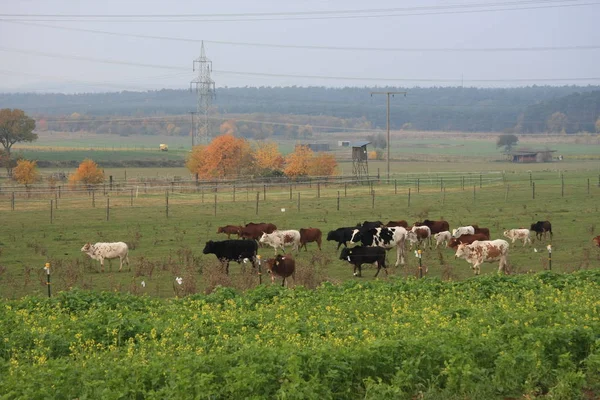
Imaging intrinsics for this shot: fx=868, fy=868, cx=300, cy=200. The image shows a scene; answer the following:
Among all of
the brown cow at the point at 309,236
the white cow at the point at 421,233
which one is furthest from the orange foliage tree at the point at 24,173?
the white cow at the point at 421,233

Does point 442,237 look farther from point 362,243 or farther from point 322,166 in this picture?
point 322,166

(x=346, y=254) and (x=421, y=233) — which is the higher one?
(x=421, y=233)

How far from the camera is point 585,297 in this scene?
16.4 m

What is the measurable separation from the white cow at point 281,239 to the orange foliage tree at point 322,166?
4665cm

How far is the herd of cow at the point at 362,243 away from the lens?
2439 cm

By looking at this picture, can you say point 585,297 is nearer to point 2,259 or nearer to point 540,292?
point 540,292

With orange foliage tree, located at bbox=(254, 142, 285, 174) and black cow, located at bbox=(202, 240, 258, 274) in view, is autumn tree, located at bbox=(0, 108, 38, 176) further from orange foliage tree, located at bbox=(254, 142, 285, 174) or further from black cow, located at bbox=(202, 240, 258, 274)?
black cow, located at bbox=(202, 240, 258, 274)

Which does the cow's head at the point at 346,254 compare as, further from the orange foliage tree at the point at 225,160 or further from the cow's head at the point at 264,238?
the orange foliage tree at the point at 225,160

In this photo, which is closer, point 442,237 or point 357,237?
point 357,237

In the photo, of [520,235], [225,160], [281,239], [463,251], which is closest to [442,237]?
[520,235]

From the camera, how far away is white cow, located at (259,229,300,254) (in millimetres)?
29297

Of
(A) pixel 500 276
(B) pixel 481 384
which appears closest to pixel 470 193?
(A) pixel 500 276

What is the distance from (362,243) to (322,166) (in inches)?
1940

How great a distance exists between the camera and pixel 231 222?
124ft
